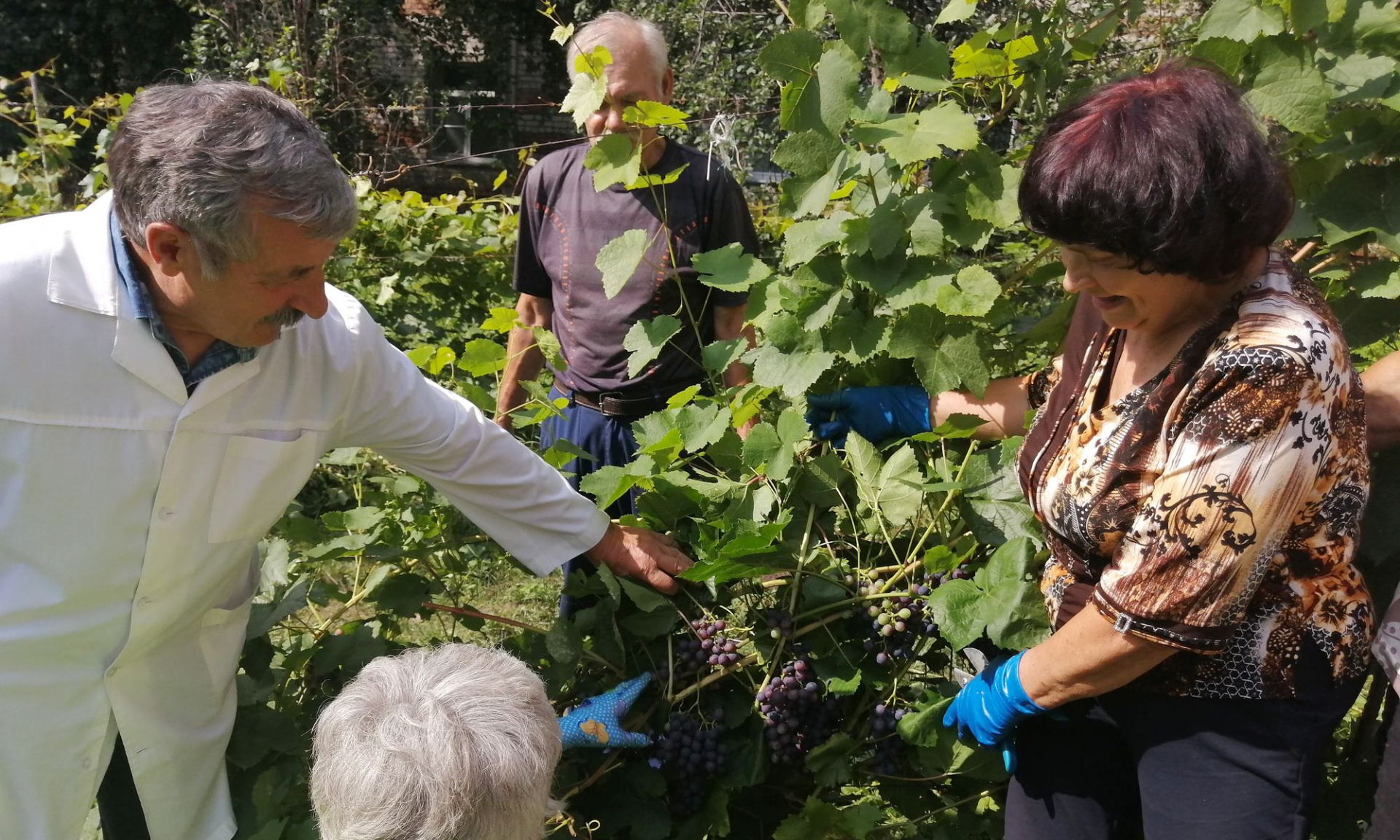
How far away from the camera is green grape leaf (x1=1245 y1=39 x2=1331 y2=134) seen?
1714 millimetres

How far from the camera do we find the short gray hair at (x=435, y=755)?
122cm

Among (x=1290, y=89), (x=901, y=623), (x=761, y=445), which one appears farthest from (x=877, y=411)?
(x=1290, y=89)

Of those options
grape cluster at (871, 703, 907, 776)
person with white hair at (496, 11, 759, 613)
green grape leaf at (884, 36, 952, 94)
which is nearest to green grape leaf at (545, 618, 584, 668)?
grape cluster at (871, 703, 907, 776)

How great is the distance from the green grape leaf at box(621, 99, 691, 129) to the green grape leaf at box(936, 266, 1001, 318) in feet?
1.90

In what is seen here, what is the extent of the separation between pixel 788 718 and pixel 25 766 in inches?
48.6

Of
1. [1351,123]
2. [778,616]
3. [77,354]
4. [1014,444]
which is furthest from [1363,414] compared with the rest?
[77,354]

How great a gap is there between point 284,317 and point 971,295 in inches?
45.1

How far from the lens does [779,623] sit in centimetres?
189

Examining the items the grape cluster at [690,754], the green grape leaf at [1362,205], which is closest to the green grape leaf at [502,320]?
the grape cluster at [690,754]

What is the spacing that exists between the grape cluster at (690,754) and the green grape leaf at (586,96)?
1165 millimetres

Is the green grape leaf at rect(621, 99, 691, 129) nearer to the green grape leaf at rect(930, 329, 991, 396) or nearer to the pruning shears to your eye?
the green grape leaf at rect(930, 329, 991, 396)

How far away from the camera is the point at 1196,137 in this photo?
1.29m

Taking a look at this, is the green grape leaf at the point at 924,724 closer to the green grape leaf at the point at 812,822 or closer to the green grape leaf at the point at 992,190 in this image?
the green grape leaf at the point at 812,822

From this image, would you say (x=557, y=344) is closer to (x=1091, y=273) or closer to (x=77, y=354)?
(x=77, y=354)
